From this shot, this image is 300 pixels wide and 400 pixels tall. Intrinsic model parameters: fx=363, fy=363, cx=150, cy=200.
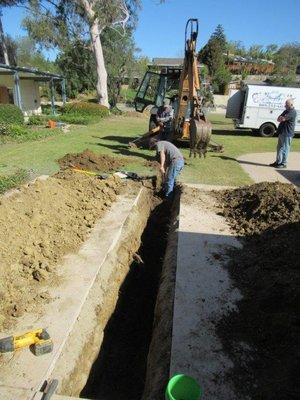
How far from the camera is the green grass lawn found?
1033 cm

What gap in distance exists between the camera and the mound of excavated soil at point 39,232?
4336 mm

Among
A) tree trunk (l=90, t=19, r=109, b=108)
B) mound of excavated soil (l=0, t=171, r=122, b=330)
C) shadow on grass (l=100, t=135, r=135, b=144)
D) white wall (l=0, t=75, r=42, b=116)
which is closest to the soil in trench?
mound of excavated soil (l=0, t=171, r=122, b=330)

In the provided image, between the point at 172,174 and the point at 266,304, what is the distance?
4777 mm

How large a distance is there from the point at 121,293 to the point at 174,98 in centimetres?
975

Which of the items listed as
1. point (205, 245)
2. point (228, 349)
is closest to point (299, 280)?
point (228, 349)

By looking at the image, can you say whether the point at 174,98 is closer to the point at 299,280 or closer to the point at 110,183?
the point at 110,183

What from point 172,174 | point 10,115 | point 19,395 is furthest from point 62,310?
point 10,115

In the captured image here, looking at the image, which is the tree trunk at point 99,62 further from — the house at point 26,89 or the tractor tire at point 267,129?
the tractor tire at point 267,129

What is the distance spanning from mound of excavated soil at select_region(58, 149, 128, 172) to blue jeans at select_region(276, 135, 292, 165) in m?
4.80

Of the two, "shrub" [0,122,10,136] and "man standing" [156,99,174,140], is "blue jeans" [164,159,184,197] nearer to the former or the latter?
"man standing" [156,99,174,140]

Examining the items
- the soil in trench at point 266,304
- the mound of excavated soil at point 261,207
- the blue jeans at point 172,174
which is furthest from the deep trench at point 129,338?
the blue jeans at point 172,174

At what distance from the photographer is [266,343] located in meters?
3.60

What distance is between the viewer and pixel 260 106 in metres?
18.0

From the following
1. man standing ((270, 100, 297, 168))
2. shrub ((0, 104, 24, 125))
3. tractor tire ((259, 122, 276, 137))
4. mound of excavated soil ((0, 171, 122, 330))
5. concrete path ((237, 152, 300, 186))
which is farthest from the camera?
tractor tire ((259, 122, 276, 137))
